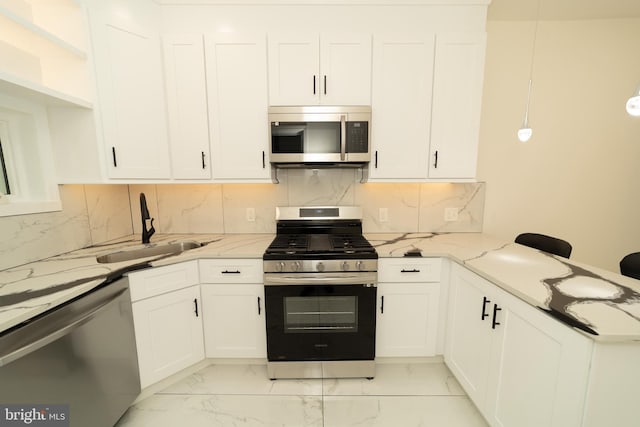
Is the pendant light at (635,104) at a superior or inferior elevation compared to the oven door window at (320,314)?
superior

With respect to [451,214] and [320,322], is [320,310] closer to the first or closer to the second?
[320,322]

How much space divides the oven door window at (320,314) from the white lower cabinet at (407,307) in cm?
24

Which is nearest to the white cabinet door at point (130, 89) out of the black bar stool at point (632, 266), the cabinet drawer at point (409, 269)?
the cabinet drawer at point (409, 269)

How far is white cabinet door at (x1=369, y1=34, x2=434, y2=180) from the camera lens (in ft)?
5.73

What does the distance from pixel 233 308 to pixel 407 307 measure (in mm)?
1276

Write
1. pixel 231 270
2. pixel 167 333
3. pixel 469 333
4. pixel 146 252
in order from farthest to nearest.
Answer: pixel 146 252, pixel 231 270, pixel 167 333, pixel 469 333

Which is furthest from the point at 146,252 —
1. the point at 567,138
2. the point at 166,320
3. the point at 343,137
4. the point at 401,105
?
the point at 567,138

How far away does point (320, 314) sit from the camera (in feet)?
5.41

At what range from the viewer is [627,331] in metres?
0.76

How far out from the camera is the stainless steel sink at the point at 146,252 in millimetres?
1790

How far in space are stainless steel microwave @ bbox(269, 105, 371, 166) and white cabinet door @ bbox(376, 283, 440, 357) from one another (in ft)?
3.30

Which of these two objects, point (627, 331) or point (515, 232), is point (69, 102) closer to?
point (627, 331)

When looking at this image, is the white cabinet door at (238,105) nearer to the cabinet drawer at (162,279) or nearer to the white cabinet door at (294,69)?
the white cabinet door at (294,69)

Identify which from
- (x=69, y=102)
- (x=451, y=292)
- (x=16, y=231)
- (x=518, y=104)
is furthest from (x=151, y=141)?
(x=518, y=104)
